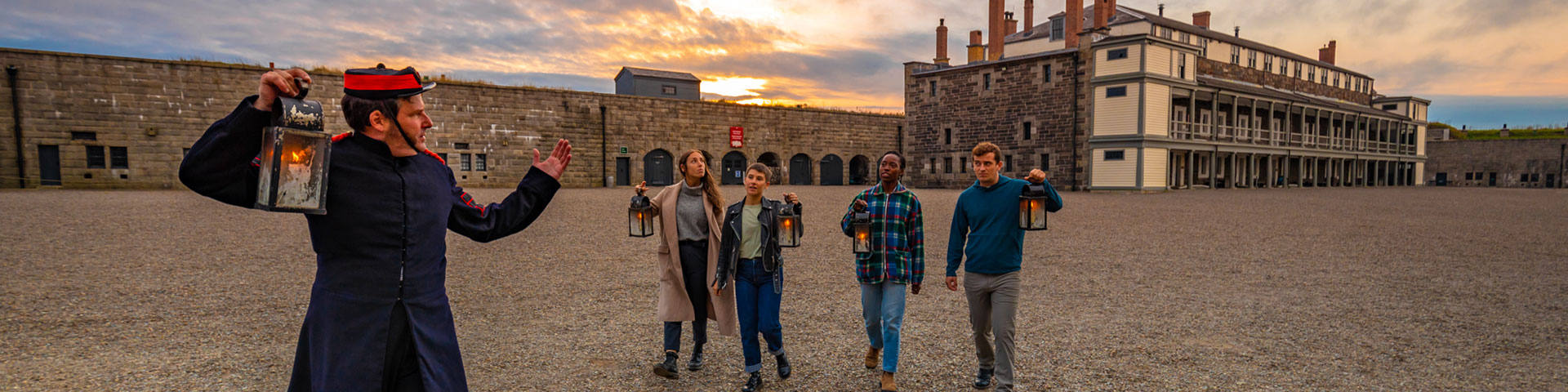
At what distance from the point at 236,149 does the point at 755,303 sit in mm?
2834

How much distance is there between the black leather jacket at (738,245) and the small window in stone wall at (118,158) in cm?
3041

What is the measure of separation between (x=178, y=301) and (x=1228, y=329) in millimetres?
9146

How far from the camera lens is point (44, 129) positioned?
77.0ft

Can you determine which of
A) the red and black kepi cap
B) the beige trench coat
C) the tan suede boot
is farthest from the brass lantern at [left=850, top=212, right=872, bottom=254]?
the red and black kepi cap

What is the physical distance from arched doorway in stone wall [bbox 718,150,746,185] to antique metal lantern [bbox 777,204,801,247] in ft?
107

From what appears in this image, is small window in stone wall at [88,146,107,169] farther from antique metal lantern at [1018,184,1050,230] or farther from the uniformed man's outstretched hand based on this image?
antique metal lantern at [1018,184,1050,230]

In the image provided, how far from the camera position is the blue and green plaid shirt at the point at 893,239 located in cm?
409

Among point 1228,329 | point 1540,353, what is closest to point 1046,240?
point 1228,329

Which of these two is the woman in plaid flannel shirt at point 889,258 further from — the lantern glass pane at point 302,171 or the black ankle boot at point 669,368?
the lantern glass pane at point 302,171

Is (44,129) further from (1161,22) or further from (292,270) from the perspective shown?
(1161,22)

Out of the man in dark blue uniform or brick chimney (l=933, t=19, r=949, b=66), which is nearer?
the man in dark blue uniform

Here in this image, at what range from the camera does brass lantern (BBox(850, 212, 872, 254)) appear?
3.94m

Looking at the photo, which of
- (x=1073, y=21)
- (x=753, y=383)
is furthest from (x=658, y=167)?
(x=753, y=383)

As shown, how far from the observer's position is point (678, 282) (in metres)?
4.36
